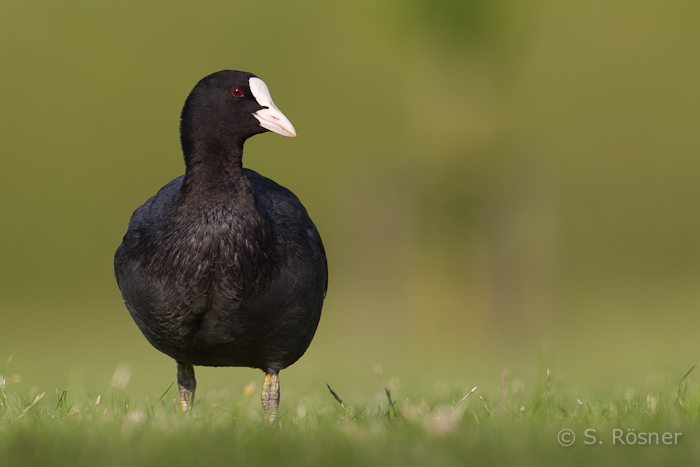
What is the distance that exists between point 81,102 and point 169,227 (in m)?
21.0

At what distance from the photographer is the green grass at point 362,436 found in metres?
2.87

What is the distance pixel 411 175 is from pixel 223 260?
34.6 feet

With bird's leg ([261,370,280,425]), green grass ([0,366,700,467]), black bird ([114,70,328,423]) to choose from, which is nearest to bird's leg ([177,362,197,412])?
black bird ([114,70,328,423])

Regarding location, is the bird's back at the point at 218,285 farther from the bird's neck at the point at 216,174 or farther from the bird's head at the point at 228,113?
the bird's head at the point at 228,113

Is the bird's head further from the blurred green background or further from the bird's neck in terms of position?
the blurred green background

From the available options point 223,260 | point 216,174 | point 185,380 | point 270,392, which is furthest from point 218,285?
point 185,380

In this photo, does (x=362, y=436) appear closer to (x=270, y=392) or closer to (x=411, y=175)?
(x=270, y=392)

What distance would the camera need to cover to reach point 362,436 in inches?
128

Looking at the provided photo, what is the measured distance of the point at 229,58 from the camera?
80.7ft

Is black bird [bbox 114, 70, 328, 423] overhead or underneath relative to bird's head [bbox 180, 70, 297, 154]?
underneath

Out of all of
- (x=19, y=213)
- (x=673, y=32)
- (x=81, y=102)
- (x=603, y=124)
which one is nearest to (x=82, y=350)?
(x=19, y=213)

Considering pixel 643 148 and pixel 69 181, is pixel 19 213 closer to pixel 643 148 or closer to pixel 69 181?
pixel 69 181

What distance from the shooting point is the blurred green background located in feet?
41.5

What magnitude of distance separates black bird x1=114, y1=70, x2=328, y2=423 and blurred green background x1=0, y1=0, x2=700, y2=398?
1344mm
